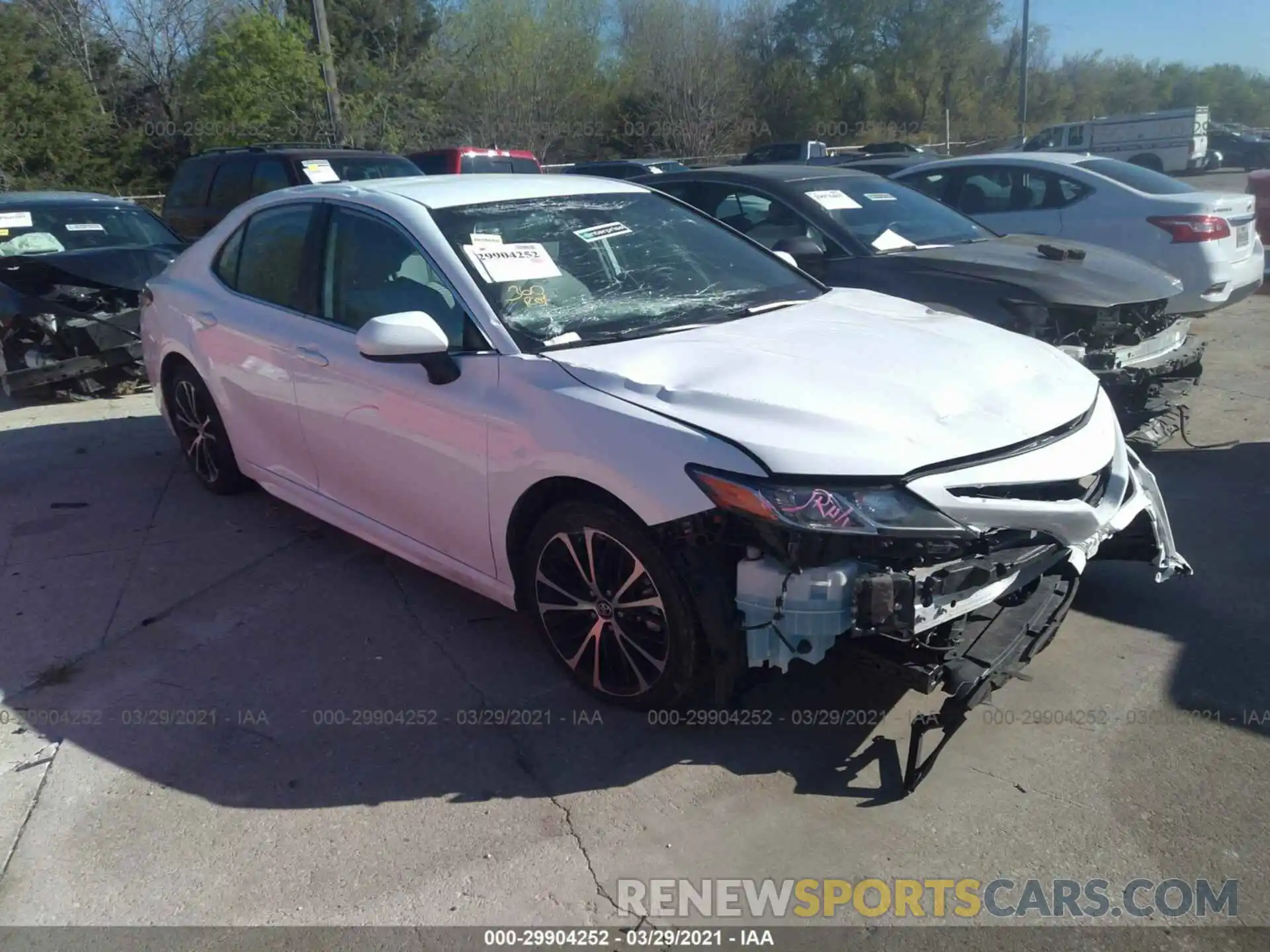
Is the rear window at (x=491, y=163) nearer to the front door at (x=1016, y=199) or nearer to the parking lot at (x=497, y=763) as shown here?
the front door at (x=1016, y=199)

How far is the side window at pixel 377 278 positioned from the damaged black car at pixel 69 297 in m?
4.40

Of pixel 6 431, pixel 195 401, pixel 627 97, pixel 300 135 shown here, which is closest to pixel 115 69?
pixel 300 135

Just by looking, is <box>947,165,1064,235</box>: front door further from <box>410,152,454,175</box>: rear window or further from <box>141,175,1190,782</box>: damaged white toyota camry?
<box>410,152,454,175</box>: rear window

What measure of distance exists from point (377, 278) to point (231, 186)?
830 centimetres

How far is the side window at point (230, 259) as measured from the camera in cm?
521

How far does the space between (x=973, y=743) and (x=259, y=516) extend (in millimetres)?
3824

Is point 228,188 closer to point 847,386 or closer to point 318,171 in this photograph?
point 318,171

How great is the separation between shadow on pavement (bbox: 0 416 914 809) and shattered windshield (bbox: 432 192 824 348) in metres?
1.26

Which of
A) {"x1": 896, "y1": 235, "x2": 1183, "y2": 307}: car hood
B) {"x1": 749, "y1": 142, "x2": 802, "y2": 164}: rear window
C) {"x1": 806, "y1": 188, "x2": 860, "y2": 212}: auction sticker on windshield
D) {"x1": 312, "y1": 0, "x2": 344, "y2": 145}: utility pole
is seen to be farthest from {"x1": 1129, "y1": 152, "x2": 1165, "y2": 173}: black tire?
{"x1": 806, "y1": 188, "x2": 860, "y2": 212}: auction sticker on windshield

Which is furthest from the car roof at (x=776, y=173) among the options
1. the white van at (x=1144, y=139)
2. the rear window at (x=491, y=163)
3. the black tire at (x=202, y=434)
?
the white van at (x=1144, y=139)

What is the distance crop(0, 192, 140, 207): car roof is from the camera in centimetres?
884

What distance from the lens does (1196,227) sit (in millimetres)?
8281

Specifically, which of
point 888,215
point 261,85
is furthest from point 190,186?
point 261,85

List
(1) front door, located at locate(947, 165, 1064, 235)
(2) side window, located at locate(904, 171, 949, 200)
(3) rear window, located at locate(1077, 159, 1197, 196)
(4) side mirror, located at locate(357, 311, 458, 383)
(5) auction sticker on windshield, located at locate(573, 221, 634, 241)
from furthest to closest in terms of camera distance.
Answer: (2) side window, located at locate(904, 171, 949, 200) < (1) front door, located at locate(947, 165, 1064, 235) < (3) rear window, located at locate(1077, 159, 1197, 196) < (5) auction sticker on windshield, located at locate(573, 221, 634, 241) < (4) side mirror, located at locate(357, 311, 458, 383)
